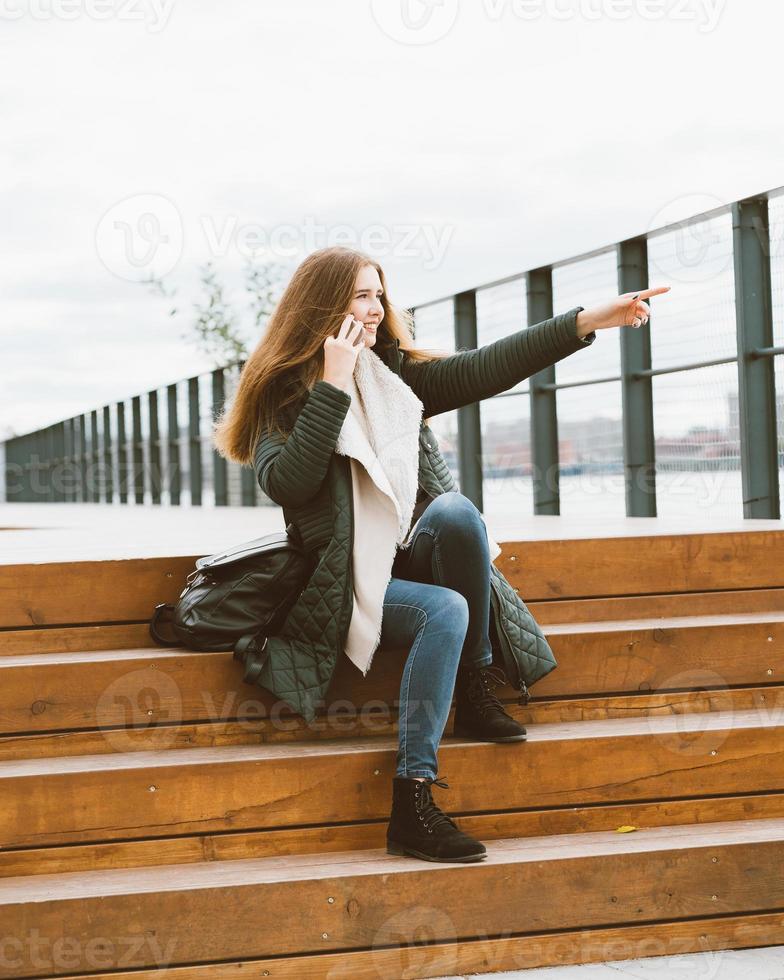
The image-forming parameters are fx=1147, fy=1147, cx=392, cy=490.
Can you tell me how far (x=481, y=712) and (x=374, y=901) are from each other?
1.70 ft

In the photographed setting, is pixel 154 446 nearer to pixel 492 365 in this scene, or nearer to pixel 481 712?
pixel 492 365

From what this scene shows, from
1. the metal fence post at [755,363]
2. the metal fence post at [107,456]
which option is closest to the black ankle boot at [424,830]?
the metal fence post at [755,363]

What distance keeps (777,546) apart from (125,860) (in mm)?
1957

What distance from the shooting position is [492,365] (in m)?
2.89

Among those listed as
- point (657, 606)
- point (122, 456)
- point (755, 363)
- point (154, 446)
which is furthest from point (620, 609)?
point (122, 456)

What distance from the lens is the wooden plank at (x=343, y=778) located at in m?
2.41

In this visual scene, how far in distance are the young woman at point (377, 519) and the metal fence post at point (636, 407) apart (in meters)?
2.52

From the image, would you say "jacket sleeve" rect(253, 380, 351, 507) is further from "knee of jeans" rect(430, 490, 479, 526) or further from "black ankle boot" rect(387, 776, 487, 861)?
"black ankle boot" rect(387, 776, 487, 861)

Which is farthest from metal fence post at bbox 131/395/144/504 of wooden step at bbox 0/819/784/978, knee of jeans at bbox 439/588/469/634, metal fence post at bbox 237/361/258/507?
wooden step at bbox 0/819/784/978

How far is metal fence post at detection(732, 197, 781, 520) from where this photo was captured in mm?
4543

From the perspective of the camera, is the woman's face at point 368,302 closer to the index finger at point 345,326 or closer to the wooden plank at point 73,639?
the index finger at point 345,326

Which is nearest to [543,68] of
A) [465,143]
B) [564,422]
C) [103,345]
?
[465,143]

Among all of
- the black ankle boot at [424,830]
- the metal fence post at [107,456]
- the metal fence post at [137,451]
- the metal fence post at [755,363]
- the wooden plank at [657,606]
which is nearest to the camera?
the black ankle boot at [424,830]

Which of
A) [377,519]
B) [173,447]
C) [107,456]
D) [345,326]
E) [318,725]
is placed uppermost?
[107,456]
